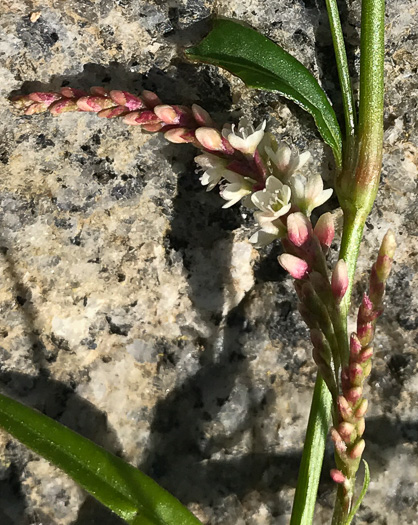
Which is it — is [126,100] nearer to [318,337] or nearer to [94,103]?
[94,103]

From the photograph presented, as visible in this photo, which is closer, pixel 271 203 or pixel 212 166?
pixel 271 203

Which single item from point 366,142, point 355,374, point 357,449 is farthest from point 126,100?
point 357,449

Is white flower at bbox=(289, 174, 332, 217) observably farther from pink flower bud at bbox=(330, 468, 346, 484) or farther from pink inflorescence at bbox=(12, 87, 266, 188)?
pink flower bud at bbox=(330, 468, 346, 484)

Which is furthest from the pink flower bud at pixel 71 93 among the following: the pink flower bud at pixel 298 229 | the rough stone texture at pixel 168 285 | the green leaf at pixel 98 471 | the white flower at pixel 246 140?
the green leaf at pixel 98 471

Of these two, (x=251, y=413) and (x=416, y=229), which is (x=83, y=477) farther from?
(x=416, y=229)

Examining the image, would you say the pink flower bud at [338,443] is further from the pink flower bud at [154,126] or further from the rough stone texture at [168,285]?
the pink flower bud at [154,126]

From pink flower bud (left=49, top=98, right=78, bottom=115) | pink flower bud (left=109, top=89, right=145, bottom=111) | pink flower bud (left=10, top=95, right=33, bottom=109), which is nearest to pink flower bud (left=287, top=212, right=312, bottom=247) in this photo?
pink flower bud (left=109, top=89, right=145, bottom=111)

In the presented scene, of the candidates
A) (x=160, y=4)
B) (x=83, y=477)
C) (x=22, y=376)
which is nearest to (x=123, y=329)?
(x=22, y=376)
